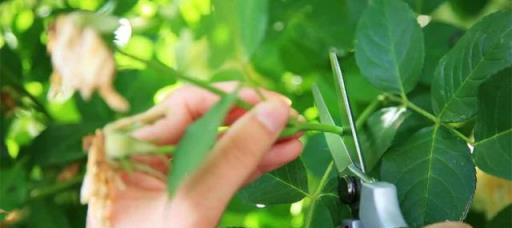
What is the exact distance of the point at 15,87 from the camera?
770 millimetres

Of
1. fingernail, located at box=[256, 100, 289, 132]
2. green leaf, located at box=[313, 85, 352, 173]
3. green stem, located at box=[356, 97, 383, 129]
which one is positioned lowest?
green stem, located at box=[356, 97, 383, 129]

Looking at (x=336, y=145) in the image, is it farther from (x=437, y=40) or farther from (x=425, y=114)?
(x=437, y=40)

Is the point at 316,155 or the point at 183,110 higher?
the point at 183,110

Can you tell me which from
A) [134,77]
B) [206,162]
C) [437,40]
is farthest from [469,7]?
[206,162]

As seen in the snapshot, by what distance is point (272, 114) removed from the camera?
0.46m

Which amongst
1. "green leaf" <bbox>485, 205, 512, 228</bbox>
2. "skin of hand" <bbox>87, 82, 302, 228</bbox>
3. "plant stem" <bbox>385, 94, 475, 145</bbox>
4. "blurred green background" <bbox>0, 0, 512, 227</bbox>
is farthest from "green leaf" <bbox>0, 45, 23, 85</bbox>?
"green leaf" <bbox>485, 205, 512, 228</bbox>

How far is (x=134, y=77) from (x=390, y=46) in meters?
0.26

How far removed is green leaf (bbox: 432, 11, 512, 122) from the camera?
0.53 m

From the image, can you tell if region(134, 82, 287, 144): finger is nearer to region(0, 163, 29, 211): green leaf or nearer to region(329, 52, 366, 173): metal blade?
region(329, 52, 366, 173): metal blade

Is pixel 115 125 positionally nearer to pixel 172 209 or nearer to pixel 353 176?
pixel 172 209

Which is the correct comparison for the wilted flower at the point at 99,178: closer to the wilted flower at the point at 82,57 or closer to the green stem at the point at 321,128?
the wilted flower at the point at 82,57

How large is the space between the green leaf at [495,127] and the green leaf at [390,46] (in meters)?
0.07

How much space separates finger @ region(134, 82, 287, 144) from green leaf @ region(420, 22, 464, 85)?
0.88 ft

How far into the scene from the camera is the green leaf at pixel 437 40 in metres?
0.73
